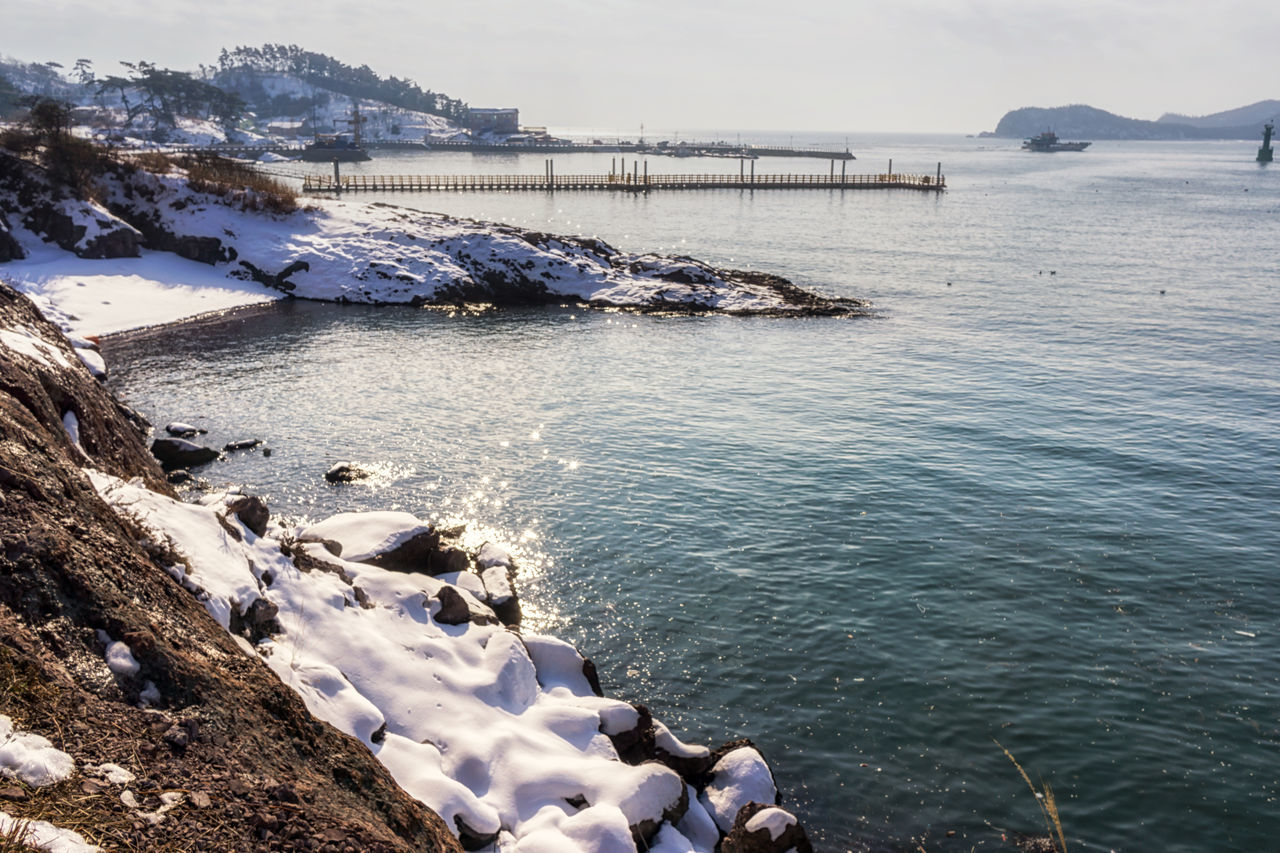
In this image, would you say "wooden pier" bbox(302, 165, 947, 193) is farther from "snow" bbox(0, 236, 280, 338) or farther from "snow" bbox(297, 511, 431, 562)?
"snow" bbox(297, 511, 431, 562)

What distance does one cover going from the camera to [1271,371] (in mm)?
39969

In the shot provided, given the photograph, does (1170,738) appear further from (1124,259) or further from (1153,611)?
(1124,259)

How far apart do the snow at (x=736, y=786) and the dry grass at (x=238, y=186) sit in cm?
5607

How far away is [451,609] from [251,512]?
12.8 ft

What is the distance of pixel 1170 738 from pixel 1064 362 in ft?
99.3

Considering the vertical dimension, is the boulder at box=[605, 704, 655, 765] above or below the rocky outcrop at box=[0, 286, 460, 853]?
below

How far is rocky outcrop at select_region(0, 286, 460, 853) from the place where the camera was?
6.26 metres

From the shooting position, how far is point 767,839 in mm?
11633

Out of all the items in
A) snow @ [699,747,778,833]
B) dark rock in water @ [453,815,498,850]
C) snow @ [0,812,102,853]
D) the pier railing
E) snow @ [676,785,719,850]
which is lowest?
snow @ [676,785,719,850]

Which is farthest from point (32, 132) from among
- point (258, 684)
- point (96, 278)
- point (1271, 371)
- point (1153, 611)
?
point (1271, 371)

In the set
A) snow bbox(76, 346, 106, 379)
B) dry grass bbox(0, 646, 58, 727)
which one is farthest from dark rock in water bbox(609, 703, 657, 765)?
snow bbox(76, 346, 106, 379)

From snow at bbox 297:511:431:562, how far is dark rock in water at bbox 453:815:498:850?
8.27 m

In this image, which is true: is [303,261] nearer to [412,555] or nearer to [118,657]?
[412,555]

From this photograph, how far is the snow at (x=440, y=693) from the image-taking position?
427 inches
